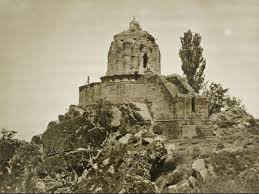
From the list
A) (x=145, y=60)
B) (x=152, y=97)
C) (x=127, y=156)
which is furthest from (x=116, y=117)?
(x=145, y=60)

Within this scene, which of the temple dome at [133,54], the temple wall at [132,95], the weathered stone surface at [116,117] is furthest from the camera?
the temple dome at [133,54]

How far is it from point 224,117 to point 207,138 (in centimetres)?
638

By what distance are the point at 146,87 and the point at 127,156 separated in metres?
6.43

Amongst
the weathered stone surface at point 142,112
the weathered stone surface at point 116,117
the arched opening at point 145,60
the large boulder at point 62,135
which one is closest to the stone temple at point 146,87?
the arched opening at point 145,60

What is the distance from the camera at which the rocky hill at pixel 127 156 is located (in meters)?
23.7

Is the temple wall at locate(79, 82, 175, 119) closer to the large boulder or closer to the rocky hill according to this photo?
the rocky hill

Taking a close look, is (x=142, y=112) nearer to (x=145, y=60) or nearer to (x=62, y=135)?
(x=62, y=135)

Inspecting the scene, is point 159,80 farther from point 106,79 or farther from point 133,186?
point 133,186

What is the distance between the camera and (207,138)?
29.0 m

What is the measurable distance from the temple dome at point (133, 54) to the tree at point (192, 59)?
574 centimetres

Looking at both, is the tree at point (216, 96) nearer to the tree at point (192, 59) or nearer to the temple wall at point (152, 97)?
the tree at point (192, 59)

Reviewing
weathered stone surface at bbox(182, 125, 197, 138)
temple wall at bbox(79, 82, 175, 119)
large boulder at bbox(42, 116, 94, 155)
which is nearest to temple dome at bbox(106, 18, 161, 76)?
temple wall at bbox(79, 82, 175, 119)

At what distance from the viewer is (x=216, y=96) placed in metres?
42.6

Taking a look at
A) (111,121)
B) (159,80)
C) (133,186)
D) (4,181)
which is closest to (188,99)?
(159,80)
